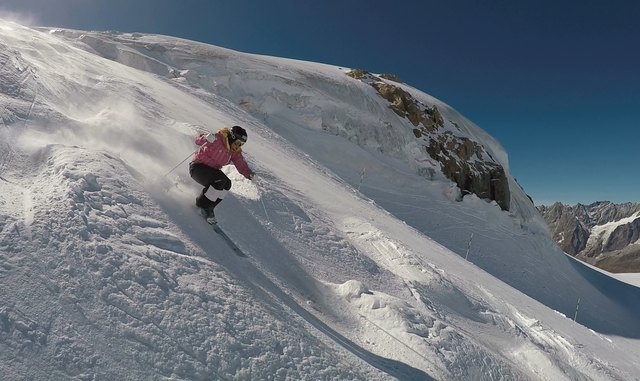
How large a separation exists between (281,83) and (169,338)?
2404 centimetres

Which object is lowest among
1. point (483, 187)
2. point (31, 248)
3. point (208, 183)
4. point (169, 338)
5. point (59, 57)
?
point (169, 338)

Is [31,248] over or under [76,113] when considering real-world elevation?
under

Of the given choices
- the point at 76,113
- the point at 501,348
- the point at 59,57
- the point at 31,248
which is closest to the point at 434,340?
the point at 501,348

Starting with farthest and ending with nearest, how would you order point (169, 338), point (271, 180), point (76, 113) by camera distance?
point (271, 180) < point (76, 113) < point (169, 338)

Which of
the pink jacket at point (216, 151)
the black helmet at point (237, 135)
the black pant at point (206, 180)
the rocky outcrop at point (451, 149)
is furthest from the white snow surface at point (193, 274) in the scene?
the rocky outcrop at point (451, 149)

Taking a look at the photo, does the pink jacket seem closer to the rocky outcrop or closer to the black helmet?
the black helmet

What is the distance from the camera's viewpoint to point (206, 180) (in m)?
6.49

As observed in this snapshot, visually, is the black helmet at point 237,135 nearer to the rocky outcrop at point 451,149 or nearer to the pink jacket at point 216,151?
the pink jacket at point 216,151

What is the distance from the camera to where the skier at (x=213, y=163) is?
6.32m

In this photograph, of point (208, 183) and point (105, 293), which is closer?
point (105, 293)

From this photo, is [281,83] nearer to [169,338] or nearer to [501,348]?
[501,348]

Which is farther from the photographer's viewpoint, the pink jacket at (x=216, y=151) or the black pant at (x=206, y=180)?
the pink jacket at (x=216, y=151)

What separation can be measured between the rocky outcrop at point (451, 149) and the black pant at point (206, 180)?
23553mm

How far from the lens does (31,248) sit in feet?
13.8
